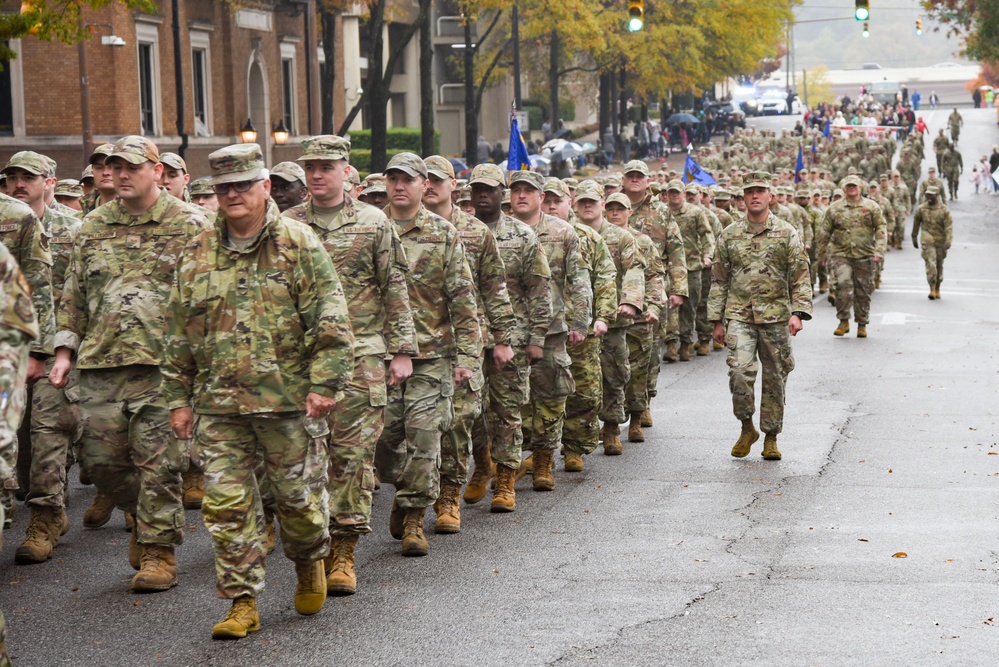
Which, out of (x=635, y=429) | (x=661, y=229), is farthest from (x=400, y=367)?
(x=661, y=229)

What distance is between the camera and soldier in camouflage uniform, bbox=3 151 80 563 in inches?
381

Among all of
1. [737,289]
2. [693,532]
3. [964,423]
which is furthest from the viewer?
[964,423]

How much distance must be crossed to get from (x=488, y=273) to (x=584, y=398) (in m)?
2.18

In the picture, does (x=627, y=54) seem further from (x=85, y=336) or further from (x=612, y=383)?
(x=85, y=336)

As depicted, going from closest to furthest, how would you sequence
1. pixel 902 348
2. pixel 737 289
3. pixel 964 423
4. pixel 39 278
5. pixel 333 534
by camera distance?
pixel 333 534 < pixel 39 278 < pixel 737 289 < pixel 964 423 < pixel 902 348

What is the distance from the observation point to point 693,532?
10.2 m

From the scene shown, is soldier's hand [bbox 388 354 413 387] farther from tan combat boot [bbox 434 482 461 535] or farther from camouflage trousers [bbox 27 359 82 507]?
camouflage trousers [bbox 27 359 82 507]

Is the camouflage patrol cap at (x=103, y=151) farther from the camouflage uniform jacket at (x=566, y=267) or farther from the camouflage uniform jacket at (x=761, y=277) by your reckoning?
the camouflage uniform jacket at (x=761, y=277)

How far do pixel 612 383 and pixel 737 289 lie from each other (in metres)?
1.21

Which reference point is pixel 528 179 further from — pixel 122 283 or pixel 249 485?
pixel 249 485

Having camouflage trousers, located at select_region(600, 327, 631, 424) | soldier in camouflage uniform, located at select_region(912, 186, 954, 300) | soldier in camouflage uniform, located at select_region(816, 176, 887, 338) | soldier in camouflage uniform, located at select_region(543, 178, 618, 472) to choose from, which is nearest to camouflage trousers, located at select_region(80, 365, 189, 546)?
soldier in camouflage uniform, located at select_region(543, 178, 618, 472)

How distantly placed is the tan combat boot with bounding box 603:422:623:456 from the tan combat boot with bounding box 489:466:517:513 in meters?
2.34

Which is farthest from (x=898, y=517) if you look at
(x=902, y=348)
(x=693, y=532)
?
(x=902, y=348)

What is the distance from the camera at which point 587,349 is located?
12.4m
